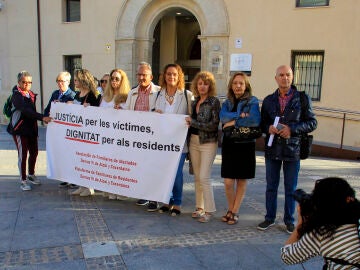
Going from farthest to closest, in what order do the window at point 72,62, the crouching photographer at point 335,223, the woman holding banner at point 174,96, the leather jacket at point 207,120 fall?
the window at point 72,62 → the woman holding banner at point 174,96 → the leather jacket at point 207,120 → the crouching photographer at point 335,223

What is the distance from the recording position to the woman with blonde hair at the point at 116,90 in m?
5.05

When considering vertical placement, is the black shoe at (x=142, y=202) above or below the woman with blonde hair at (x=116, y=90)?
below

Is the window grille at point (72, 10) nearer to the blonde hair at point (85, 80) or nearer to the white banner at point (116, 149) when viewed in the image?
the blonde hair at point (85, 80)

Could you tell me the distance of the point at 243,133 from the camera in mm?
4023

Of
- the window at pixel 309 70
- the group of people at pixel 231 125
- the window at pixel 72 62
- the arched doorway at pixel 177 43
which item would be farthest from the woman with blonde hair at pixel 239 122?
the window at pixel 72 62

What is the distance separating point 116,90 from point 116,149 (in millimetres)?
885

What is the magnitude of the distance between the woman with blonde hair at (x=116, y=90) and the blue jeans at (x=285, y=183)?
2172 mm

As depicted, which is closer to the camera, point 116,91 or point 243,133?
point 243,133

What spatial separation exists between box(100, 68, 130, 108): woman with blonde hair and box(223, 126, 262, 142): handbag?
1.71m

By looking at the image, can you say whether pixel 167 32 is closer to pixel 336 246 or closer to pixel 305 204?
pixel 305 204

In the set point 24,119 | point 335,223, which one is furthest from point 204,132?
point 24,119

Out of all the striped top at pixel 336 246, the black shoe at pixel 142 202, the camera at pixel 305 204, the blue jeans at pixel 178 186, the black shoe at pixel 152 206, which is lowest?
the black shoe at pixel 142 202

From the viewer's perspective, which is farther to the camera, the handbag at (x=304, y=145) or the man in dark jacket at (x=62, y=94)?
the man in dark jacket at (x=62, y=94)

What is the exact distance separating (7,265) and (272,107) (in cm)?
306
